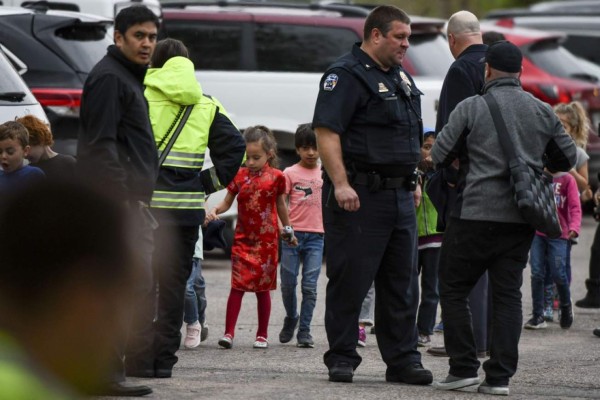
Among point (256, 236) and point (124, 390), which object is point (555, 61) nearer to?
point (256, 236)

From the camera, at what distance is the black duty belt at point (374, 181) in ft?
21.5

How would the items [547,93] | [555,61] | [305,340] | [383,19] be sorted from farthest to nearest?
[555,61], [547,93], [305,340], [383,19]

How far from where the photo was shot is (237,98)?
1281 cm

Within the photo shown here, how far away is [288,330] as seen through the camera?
8289 mm

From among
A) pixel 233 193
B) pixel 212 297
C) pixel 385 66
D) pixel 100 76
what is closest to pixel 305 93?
pixel 212 297

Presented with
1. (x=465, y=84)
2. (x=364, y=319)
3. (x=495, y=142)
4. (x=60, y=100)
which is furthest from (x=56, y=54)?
(x=495, y=142)

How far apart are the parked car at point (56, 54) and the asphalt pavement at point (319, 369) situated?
5.98 feet

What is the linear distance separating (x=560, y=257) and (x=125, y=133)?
432cm

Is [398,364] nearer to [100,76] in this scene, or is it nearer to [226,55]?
[100,76]

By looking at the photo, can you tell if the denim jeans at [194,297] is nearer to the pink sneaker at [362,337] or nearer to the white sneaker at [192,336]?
the white sneaker at [192,336]

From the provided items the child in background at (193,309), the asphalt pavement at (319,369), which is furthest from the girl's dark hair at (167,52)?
the asphalt pavement at (319,369)

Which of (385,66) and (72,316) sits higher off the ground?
(385,66)

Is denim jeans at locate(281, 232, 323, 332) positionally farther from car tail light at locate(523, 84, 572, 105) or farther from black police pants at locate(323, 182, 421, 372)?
car tail light at locate(523, 84, 572, 105)

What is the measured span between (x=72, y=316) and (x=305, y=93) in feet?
29.6
